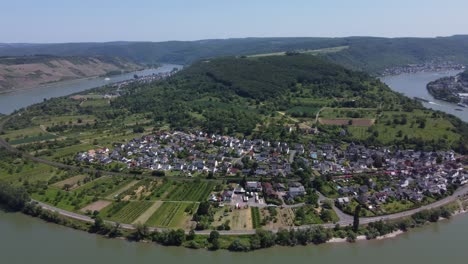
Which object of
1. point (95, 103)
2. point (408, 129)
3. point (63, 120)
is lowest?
point (63, 120)

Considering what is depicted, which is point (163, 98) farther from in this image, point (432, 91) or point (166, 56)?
point (166, 56)

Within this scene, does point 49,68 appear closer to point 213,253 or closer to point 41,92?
point 41,92

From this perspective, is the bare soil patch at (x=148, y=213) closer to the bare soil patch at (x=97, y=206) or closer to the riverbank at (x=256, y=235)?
the riverbank at (x=256, y=235)

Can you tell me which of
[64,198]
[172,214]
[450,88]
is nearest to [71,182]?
[64,198]

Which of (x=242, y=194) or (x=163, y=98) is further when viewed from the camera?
(x=163, y=98)

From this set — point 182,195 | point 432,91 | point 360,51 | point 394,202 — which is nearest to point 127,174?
point 182,195

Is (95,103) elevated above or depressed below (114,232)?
above
